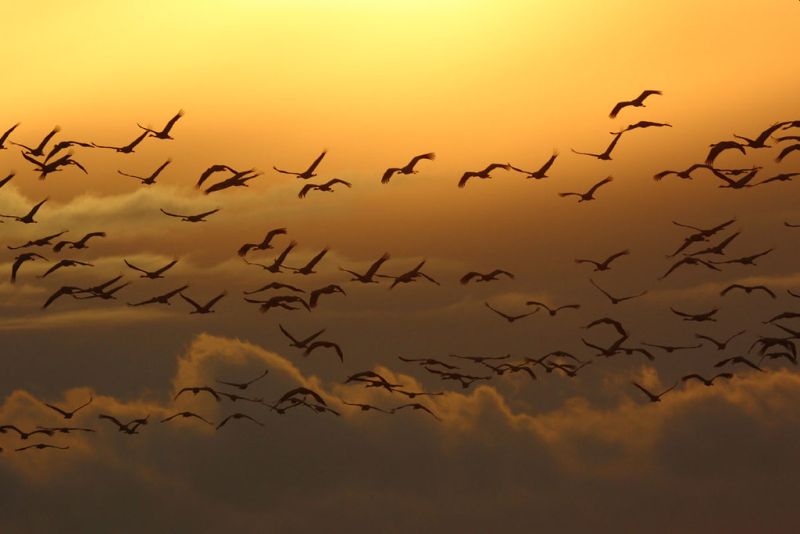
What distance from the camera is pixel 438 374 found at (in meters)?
142

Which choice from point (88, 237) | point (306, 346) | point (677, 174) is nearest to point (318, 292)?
point (306, 346)

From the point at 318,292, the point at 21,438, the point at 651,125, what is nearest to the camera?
the point at 651,125

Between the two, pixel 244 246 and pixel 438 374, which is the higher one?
pixel 244 246

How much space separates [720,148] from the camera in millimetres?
113938

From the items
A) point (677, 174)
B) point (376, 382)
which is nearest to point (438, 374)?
point (376, 382)

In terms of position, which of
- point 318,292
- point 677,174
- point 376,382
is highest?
point 677,174

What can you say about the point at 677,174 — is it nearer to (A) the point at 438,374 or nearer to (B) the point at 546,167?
(B) the point at 546,167

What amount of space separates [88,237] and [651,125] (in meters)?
38.1

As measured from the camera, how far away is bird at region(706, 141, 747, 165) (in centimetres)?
11325

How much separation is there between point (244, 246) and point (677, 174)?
29.2m

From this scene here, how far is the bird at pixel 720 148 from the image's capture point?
372ft

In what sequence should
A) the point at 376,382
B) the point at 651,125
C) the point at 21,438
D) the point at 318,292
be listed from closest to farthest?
the point at 651,125, the point at 318,292, the point at 376,382, the point at 21,438

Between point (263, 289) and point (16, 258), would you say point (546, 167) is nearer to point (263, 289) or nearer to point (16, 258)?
point (263, 289)

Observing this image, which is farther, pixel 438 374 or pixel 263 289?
pixel 438 374
